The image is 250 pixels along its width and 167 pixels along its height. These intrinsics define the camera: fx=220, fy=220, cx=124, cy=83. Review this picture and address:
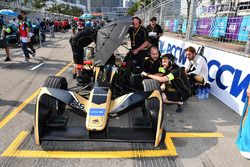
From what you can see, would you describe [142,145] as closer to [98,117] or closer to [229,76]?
[98,117]

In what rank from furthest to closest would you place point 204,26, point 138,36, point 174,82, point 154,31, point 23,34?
point 23,34, point 154,31, point 204,26, point 138,36, point 174,82

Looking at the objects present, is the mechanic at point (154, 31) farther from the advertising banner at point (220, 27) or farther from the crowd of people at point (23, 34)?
the crowd of people at point (23, 34)

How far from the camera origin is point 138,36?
5.69 m

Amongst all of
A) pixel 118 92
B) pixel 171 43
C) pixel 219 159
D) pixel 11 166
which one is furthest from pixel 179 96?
pixel 171 43

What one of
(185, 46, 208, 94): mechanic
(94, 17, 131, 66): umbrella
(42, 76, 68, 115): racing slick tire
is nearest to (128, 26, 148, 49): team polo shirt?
(185, 46, 208, 94): mechanic

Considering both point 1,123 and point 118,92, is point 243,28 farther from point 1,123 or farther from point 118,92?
point 1,123

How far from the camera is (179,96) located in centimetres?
411

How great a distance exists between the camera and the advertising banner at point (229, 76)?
4113 mm

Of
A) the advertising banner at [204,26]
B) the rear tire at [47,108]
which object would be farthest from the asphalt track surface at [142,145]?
the advertising banner at [204,26]

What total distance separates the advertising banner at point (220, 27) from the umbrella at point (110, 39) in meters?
3.20

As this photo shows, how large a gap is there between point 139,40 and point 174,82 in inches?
80.2

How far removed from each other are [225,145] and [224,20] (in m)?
3.87

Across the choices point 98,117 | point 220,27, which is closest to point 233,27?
point 220,27

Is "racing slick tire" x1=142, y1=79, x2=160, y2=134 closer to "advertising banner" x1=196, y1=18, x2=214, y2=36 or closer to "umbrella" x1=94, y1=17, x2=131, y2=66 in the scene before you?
"umbrella" x1=94, y1=17, x2=131, y2=66
